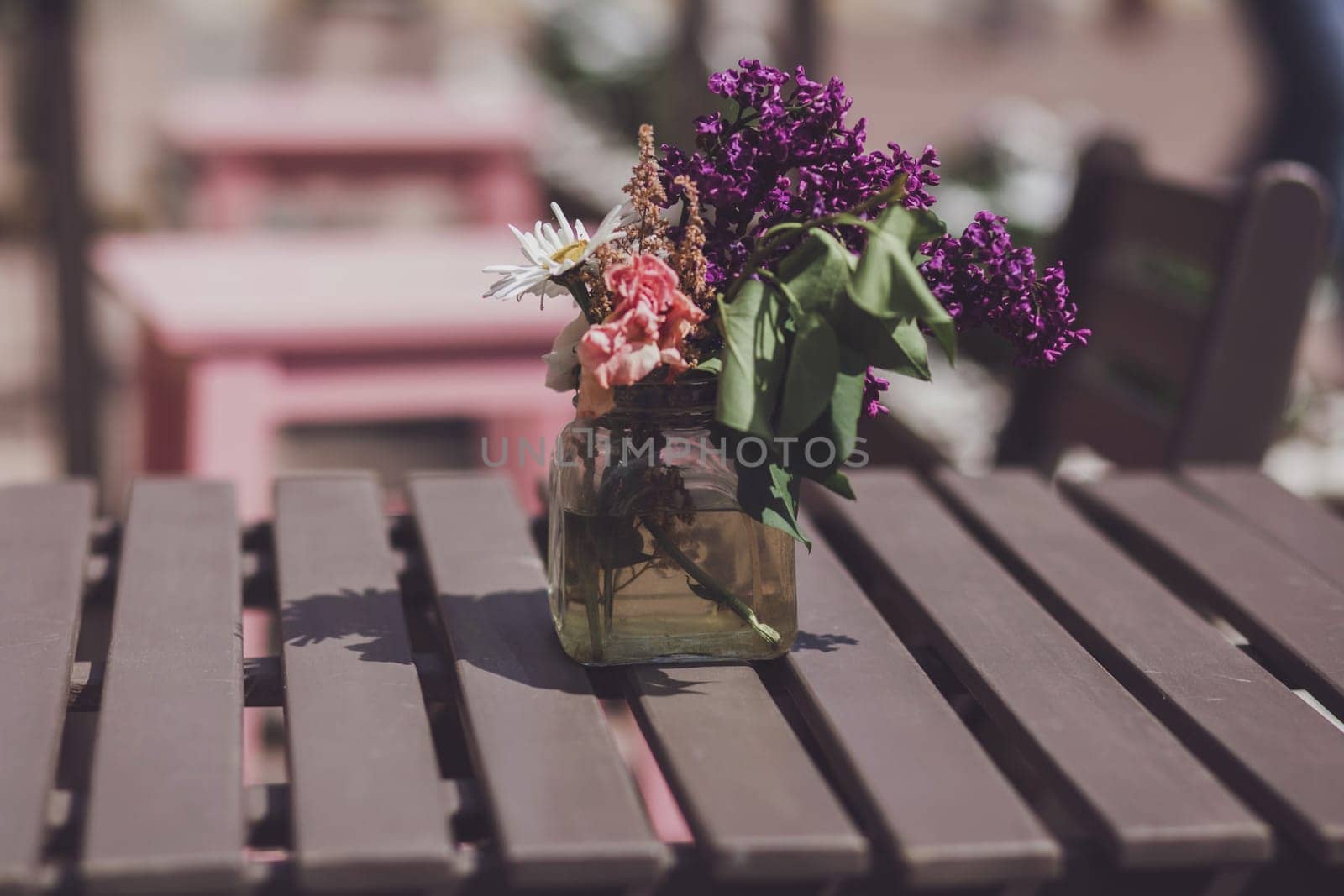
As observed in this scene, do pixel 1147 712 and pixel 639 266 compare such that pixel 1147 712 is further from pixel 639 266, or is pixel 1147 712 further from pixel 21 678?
pixel 21 678

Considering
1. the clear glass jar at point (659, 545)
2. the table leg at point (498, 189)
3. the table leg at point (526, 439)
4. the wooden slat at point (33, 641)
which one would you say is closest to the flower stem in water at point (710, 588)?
the clear glass jar at point (659, 545)

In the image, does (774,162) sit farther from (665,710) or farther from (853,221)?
(665,710)

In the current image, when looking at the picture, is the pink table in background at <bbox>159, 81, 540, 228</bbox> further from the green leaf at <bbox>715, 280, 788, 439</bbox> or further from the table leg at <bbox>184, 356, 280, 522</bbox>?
the green leaf at <bbox>715, 280, 788, 439</bbox>

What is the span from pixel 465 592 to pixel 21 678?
0.99ft

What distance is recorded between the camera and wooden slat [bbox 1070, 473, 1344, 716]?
103 cm

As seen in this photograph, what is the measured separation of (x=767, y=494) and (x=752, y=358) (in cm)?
9

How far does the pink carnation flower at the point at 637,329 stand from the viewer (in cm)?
80

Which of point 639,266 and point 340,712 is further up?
point 639,266

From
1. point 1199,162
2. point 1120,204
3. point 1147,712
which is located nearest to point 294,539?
point 1147,712

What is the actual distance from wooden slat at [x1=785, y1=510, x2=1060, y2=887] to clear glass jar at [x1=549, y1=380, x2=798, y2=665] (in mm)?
58

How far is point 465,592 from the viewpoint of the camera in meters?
1.06

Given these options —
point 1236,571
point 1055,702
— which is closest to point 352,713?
point 1055,702

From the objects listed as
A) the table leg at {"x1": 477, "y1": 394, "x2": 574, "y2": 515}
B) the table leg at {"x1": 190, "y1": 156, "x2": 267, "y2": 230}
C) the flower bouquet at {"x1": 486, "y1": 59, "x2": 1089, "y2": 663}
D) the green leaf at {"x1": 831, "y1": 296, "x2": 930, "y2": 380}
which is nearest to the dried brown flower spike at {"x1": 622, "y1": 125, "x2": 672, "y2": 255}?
the flower bouquet at {"x1": 486, "y1": 59, "x2": 1089, "y2": 663}

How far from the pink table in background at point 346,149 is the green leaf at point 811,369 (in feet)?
8.44
